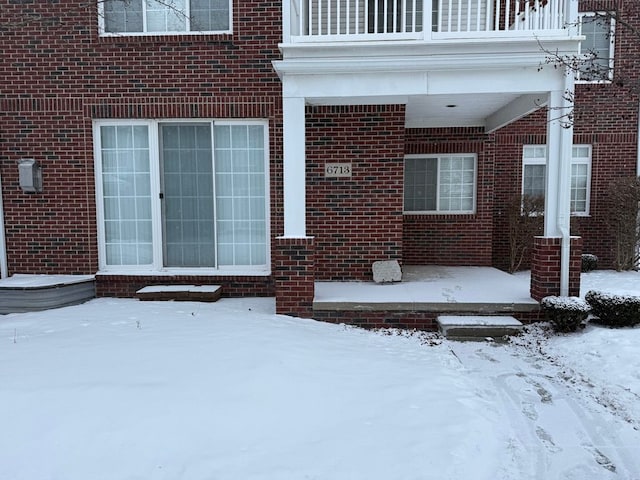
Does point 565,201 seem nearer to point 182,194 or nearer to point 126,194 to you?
point 182,194

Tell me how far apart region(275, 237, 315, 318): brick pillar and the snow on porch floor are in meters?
0.20

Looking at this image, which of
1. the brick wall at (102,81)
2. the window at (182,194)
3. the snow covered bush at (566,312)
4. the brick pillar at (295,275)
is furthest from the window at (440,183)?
the brick pillar at (295,275)

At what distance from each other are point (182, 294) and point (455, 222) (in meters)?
5.60

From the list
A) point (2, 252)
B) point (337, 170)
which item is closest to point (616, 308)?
point (337, 170)

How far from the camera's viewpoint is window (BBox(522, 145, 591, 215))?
31.5 ft

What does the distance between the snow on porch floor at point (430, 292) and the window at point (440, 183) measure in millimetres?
1849

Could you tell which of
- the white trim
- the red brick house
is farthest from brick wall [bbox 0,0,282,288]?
the white trim

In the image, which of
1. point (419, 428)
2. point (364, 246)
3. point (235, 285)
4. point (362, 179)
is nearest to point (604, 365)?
point (419, 428)

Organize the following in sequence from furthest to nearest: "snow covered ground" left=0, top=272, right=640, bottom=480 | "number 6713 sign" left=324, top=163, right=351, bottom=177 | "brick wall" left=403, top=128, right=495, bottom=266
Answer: "brick wall" left=403, top=128, right=495, bottom=266 < "number 6713 sign" left=324, top=163, right=351, bottom=177 < "snow covered ground" left=0, top=272, right=640, bottom=480

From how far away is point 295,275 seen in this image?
5551 mm

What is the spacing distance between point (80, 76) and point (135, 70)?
87 centimetres

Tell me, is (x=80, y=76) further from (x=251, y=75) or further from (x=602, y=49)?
(x=602, y=49)

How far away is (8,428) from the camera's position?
2.74 metres

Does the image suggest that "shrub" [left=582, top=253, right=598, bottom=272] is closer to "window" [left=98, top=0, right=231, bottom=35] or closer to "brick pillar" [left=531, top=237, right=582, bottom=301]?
"brick pillar" [left=531, top=237, right=582, bottom=301]
